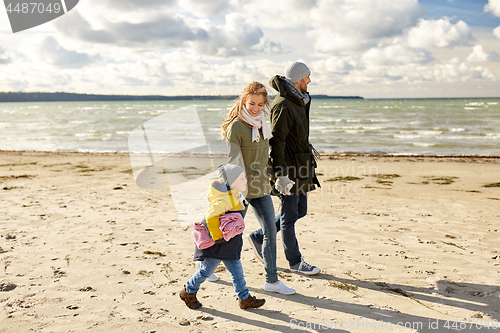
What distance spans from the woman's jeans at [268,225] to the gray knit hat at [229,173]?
19.6 inches

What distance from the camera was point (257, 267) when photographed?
165 inches

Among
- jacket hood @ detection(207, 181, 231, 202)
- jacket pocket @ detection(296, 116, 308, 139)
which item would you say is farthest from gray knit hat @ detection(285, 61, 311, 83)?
jacket hood @ detection(207, 181, 231, 202)

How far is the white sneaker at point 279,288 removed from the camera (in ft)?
11.5

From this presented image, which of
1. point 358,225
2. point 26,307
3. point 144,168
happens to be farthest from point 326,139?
point 26,307

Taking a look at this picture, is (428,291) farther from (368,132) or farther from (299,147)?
(368,132)

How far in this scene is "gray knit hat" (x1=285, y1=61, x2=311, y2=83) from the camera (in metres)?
3.68

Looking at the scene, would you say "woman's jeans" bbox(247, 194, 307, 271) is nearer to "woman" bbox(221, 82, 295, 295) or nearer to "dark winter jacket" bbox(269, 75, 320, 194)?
"dark winter jacket" bbox(269, 75, 320, 194)

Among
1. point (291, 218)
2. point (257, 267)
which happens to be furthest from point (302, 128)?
point (257, 267)

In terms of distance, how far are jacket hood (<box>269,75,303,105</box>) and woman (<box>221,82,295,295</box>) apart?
295mm

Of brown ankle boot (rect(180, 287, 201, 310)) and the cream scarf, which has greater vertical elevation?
the cream scarf

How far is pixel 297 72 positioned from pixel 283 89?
0.30 m

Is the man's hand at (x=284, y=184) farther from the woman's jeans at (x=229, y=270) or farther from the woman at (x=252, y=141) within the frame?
the woman's jeans at (x=229, y=270)

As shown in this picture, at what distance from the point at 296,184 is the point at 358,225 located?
2.48 meters

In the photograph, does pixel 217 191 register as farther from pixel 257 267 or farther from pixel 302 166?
pixel 257 267
